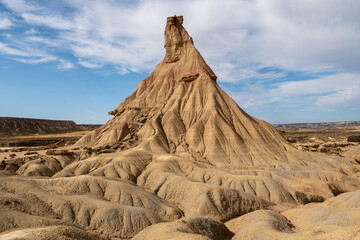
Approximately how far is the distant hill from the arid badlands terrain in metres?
105

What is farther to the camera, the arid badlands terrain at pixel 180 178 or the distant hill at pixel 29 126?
the distant hill at pixel 29 126

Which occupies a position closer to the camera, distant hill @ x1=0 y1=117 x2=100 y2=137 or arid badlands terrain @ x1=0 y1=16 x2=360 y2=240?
arid badlands terrain @ x1=0 y1=16 x2=360 y2=240

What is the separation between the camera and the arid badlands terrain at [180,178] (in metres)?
25.7

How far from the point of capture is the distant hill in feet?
489

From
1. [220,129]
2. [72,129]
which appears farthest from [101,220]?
[72,129]

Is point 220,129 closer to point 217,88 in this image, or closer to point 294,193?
point 217,88

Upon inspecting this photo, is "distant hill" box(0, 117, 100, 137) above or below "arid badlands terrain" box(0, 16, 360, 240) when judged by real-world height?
above

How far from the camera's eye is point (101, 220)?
28500mm

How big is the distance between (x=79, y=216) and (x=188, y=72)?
49601mm

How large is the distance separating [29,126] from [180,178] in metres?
149

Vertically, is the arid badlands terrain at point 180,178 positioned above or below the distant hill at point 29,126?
below

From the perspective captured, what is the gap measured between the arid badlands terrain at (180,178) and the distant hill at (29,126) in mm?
105121

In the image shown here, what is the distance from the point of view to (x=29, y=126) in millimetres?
162125

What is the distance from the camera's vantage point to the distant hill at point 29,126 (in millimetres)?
149125
